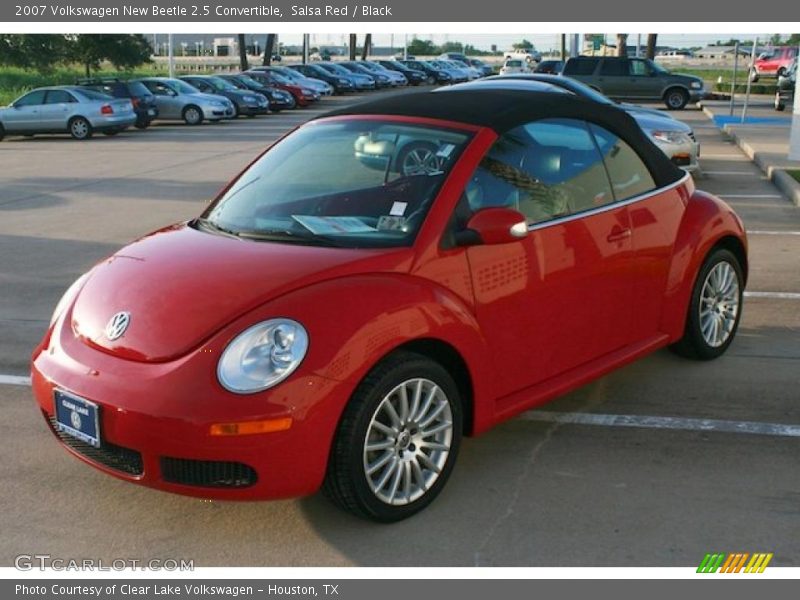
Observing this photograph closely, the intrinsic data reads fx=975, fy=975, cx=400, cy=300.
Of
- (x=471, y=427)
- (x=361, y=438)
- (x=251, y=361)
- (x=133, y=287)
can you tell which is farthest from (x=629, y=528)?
(x=133, y=287)

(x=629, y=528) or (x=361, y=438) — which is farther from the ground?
(x=361, y=438)

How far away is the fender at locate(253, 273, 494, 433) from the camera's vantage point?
371cm

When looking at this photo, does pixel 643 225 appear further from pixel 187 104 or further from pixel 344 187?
pixel 187 104

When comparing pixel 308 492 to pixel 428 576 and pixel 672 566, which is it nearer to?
pixel 428 576

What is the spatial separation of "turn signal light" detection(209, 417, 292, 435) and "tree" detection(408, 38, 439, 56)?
13114 cm

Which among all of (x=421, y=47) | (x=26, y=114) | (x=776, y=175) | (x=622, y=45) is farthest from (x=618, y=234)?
(x=421, y=47)

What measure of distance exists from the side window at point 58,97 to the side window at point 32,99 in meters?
0.18

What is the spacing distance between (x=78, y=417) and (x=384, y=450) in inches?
48.5

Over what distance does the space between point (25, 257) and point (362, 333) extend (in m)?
6.92

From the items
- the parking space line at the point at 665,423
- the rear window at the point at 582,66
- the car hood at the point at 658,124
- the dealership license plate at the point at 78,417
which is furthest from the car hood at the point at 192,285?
the rear window at the point at 582,66

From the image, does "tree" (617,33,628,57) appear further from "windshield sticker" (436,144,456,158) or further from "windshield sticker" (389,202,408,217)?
"windshield sticker" (389,202,408,217)

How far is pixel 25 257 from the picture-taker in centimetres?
967

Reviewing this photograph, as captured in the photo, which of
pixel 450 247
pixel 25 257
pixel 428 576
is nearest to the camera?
pixel 428 576

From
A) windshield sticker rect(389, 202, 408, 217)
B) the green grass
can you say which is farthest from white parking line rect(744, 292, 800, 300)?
the green grass
